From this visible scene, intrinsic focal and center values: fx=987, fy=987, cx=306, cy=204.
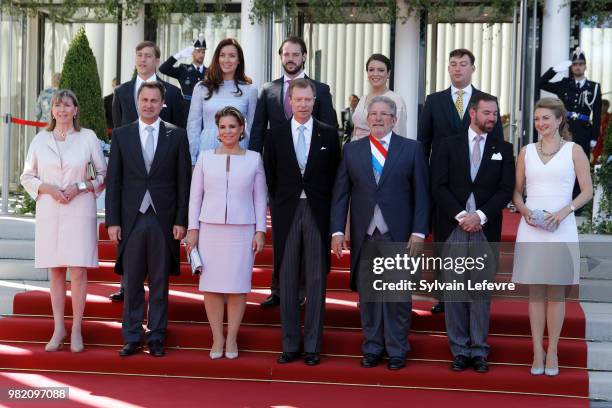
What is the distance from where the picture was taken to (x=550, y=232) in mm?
5785

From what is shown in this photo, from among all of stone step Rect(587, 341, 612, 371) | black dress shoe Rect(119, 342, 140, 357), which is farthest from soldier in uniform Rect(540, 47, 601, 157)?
black dress shoe Rect(119, 342, 140, 357)

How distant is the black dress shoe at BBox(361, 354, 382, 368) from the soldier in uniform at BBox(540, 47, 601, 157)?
4.94m

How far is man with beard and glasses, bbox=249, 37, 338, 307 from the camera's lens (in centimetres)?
641

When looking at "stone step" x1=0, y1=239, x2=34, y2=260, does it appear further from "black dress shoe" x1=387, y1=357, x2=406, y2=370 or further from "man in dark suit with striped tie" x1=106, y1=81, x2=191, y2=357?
"black dress shoe" x1=387, y1=357, x2=406, y2=370

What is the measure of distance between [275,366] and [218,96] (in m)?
1.84

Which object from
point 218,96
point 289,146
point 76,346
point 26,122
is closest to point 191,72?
point 26,122

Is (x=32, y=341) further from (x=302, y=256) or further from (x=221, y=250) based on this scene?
(x=302, y=256)

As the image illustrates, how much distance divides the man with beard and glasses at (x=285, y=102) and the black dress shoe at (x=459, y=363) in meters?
1.14

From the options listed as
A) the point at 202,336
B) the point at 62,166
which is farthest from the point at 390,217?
the point at 62,166

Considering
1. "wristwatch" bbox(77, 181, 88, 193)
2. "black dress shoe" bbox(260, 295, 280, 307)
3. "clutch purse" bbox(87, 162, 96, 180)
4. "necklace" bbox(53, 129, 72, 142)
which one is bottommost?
"black dress shoe" bbox(260, 295, 280, 307)

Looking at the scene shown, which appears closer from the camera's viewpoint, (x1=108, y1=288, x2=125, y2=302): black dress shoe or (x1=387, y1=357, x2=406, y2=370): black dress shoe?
(x1=387, y1=357, x2=406, y2=370): black dress shoe

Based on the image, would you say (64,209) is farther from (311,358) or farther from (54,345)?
(311,358)

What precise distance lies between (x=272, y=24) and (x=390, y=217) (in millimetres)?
6827

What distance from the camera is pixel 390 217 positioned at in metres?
5.93
